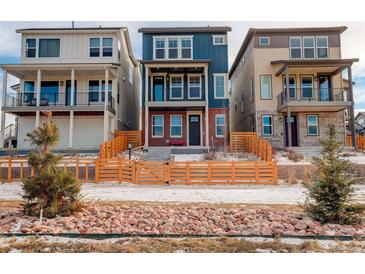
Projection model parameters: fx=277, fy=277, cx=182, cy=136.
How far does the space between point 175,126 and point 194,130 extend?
135 centimetres

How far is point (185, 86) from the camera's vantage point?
19438mm

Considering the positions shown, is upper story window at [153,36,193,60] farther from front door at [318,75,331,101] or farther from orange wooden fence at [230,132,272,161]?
front door at [318,75,331,101]

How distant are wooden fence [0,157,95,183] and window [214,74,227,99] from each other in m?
10.1

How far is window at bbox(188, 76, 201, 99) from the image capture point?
759 inches

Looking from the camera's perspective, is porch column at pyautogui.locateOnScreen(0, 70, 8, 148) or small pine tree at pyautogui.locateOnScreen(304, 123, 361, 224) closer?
small pine tree at pyautogui.locateOnScreen(304, 123, 361, 224)

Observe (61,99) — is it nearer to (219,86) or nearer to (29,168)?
(29,168)

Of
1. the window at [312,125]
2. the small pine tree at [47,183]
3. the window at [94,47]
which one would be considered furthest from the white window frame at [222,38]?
the small pine tree at [47,183]

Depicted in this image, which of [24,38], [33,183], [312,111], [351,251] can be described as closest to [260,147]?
[312,111]

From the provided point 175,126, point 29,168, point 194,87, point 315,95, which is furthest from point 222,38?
point 29,168

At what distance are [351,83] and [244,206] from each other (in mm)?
13975

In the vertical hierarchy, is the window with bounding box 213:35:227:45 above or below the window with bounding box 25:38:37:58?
above

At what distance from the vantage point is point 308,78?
18.5 metres

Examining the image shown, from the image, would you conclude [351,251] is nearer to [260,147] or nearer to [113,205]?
[113,205]

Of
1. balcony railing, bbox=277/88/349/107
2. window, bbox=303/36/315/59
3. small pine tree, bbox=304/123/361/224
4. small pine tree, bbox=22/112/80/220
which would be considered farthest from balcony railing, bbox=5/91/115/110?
small pine tree, bbox=304/123/361/224
